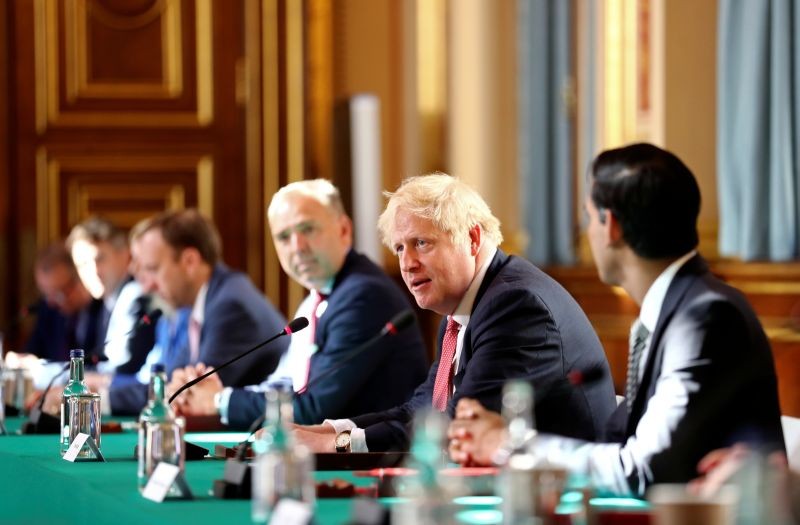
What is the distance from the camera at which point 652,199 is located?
8.59ft

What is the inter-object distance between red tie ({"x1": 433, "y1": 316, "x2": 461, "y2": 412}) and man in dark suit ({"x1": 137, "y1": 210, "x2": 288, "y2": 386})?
53.2 inches

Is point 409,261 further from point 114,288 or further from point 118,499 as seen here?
point 114,288

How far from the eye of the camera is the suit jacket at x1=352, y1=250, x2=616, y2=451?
3047mm

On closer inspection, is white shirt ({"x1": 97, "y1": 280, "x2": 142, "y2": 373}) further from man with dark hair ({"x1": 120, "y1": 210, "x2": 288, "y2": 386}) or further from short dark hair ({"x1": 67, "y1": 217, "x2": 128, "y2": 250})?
man with dark hair ({"x1": 120, "y1": 210, "x2": 288, "y2": 386})

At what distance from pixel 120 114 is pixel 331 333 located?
380 cm

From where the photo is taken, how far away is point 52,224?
24.7 ft

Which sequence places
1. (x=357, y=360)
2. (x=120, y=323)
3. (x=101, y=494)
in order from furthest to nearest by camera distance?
(x=120, y=323) → (x=357, y=360) → (x=101, y=494)

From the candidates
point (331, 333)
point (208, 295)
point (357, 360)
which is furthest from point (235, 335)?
point (357, 360)

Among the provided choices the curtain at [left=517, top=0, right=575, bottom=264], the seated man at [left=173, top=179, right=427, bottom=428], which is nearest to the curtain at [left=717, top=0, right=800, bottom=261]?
the curtain at [left=517, top=0, right=575, bottom=264]

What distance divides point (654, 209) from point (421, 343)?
1590 mm

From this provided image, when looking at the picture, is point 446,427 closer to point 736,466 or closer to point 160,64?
point 736,466

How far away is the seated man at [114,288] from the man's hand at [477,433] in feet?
11.2

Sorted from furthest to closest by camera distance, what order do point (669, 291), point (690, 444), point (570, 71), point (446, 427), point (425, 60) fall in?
1. point (425, 60)
2. point (570, 71)
3. point (446, 427)
4. point (669, 291)
5. point (690, 444)

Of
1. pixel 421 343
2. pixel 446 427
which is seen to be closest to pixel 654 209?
pixel 446 427
